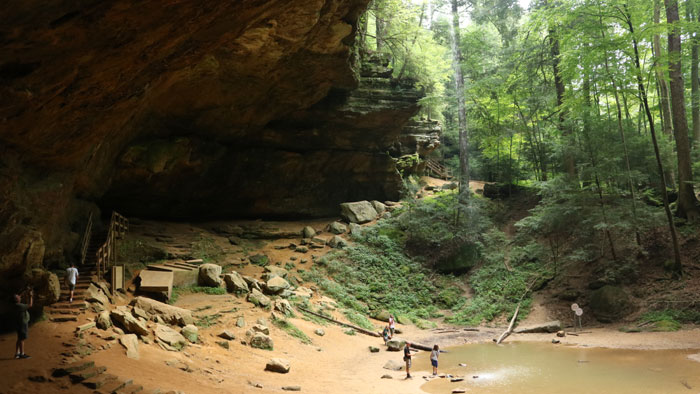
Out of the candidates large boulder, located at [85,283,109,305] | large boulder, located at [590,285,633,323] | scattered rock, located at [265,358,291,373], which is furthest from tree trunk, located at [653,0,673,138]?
large boulder, located at [85,283,109,305]

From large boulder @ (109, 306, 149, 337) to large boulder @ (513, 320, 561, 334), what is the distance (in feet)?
44.2

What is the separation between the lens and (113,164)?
17719 mm

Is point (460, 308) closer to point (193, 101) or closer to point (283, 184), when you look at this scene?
point (283, 184)

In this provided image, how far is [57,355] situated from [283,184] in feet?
58.6

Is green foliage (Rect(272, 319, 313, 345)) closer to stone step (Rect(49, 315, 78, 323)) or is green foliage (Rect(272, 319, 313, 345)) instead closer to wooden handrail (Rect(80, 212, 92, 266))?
stone step (Rect(49, 315, 78, 323))

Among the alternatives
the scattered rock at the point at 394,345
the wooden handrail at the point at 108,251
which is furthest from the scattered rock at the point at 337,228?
the wooden handrail at the point at 108,251

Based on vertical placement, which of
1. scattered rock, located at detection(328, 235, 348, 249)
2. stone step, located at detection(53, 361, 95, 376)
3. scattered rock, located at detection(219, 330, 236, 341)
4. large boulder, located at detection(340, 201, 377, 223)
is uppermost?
large boulder, located at detection(340, 201, 377, 223)

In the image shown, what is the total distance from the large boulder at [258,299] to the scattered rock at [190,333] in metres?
3.53

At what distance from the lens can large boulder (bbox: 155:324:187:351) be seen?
9.82 m

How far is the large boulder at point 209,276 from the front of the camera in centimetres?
1544

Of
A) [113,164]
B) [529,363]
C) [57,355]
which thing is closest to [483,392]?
[529,363]

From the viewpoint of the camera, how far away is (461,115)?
24.4 metres

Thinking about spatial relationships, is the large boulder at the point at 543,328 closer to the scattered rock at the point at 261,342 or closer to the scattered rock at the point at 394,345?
the scattered rock at the point at 394,345

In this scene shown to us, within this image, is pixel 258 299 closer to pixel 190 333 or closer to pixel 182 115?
pixel 190 333
